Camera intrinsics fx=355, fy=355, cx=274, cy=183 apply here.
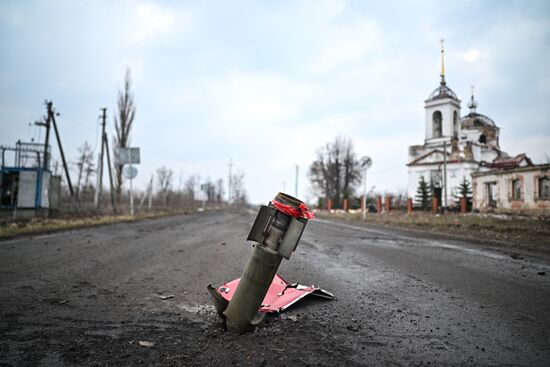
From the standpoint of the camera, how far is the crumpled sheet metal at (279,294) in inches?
120

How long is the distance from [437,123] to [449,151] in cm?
494

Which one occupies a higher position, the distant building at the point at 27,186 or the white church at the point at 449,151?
the white church at the point at 449,151

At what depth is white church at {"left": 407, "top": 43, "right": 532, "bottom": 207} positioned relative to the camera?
1642 inches

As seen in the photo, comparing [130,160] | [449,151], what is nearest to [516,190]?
[449,151]

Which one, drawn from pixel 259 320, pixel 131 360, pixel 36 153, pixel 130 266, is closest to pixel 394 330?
pixel 259 320

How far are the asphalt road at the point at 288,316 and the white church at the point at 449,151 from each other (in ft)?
130

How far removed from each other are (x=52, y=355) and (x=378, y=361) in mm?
1983

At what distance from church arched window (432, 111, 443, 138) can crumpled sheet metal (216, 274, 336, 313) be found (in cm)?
4762

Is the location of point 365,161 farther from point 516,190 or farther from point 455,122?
point 455,122

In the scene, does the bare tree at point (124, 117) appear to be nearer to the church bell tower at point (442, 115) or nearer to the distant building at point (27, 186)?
the distant building at point (27, 186)

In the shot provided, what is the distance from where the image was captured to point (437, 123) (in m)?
46.2

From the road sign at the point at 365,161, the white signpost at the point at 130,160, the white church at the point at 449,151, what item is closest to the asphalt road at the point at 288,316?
the white signpost at the point at 130,160

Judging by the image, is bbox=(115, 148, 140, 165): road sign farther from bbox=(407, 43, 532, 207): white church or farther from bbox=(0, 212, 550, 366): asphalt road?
bbox=(407, 43, 532, 207): white church

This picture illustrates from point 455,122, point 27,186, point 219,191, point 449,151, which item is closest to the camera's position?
point 27,186
